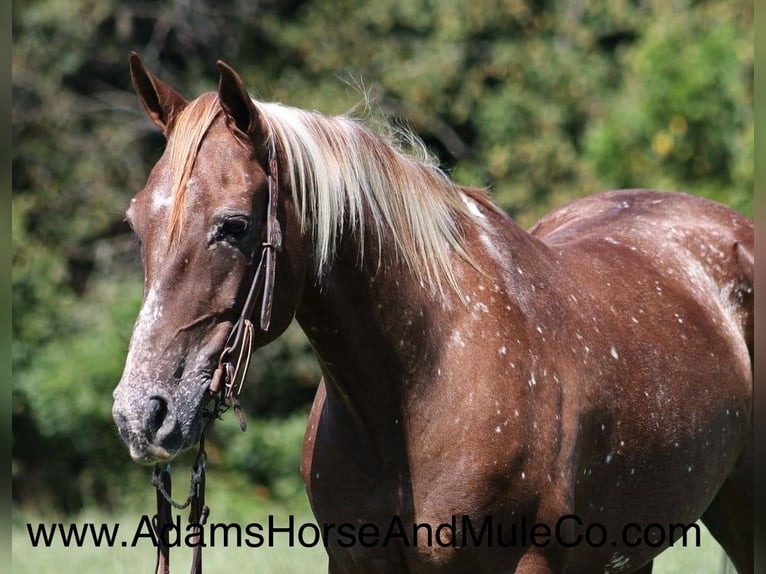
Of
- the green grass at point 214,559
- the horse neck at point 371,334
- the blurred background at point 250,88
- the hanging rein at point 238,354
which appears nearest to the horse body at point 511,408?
the horse neck at point 371,334

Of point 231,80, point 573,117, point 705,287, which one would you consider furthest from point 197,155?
point 573,117

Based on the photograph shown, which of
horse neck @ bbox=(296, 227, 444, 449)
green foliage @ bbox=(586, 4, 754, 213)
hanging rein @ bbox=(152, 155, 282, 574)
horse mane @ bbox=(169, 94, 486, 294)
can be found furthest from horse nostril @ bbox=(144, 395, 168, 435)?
green foliage @ bbox=(586, 4, 754, 213)

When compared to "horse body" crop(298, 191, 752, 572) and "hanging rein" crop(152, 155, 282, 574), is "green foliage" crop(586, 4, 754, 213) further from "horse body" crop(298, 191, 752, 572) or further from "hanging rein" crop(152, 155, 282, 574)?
"hanging rein" crop(152, 155, 282, 574)

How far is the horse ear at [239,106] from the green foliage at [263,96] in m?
7.75

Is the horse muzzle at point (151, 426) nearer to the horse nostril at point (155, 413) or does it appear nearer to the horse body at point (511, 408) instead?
the horse nostril at point (155, 413)

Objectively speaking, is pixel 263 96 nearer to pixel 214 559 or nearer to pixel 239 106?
pixel 214 559

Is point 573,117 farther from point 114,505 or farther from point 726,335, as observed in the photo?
point 726,335

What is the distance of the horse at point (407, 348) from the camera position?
272cm

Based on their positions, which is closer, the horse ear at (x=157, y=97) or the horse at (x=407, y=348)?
the horse at (x=407, y=348)

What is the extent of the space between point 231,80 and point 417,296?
2.62 feet

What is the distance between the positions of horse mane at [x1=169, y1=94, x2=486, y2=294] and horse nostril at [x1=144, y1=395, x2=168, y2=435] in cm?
41

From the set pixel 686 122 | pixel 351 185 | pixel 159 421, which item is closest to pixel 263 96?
pixel 686 122

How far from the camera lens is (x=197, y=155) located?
9.14 ft

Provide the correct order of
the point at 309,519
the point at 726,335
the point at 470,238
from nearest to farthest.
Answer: the point at 470,238, the point at 726,335, the point at 309,519
